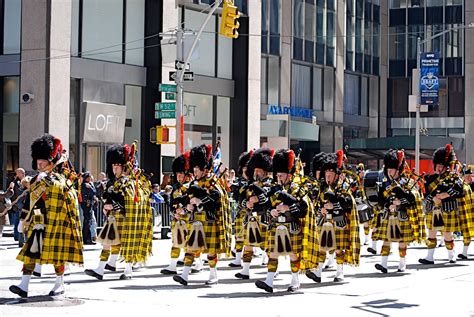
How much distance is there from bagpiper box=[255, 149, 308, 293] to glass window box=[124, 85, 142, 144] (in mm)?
19237

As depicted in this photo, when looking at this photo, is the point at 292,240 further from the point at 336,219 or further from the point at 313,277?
the point at 336,219

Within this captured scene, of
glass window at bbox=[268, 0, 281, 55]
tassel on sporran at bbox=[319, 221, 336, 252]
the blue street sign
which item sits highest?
glass window at bbox=[268, 0, 281, 55]

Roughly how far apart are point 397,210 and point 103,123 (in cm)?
1642

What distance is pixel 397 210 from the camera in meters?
15.5

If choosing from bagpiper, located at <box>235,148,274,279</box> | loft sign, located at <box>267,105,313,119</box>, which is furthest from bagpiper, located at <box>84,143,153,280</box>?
loft sign, located at <box>267,105,313,119</box>

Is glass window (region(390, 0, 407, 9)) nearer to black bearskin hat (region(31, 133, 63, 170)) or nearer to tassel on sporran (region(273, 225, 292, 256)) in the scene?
tassel on sporran (region(273, 225, 292, 256))

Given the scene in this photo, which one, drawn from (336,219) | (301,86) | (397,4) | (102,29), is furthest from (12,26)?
(397,4)

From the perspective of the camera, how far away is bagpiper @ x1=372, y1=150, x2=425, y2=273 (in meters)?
15.4

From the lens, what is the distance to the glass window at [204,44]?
3400cm

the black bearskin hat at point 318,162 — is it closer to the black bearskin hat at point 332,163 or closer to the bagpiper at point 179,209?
the black bearskin hat at point 332,163

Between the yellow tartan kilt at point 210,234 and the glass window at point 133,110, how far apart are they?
60.4 ft

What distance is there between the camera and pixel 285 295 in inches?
490

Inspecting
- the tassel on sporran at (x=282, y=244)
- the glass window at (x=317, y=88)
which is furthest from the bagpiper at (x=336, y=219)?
the glass window at (x=317, y=88)

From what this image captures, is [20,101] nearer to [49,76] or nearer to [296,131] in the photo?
Answer: [49,76]
